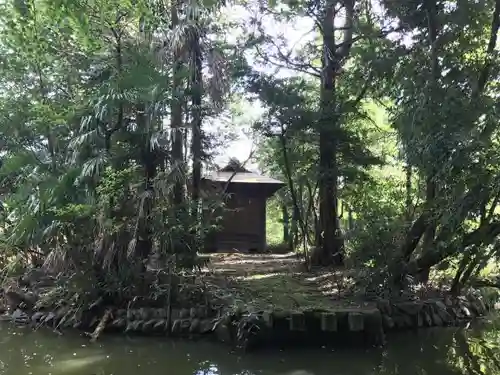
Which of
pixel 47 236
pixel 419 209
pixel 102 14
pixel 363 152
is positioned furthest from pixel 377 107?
pixel 47 236

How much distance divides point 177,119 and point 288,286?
153 inches

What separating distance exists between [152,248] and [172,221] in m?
0.94

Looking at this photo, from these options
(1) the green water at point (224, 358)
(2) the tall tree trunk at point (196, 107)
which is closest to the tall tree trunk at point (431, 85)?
(1) the green water at point (224, 358)

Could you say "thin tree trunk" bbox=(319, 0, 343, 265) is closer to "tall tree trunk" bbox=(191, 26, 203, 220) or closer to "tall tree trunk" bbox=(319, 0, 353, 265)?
"tall tree trunk" bbox=(319, 0, 353, 265)

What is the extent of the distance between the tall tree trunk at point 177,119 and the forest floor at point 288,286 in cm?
A: 197

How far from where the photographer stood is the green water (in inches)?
266

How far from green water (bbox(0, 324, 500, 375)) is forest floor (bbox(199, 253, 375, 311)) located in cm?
83

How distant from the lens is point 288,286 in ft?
33.0

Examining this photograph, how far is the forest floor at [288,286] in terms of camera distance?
8430mm

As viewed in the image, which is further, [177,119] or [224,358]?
[177,119]

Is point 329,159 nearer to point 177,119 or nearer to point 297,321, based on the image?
point 177,119

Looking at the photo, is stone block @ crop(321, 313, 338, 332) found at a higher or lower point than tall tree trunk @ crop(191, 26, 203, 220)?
lower

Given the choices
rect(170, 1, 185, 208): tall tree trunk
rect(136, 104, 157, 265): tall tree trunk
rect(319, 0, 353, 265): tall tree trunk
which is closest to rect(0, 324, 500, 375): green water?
rect(136, 104, 157, 265): tall tree trunk

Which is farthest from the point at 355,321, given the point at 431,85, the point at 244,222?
the point at 244,222
